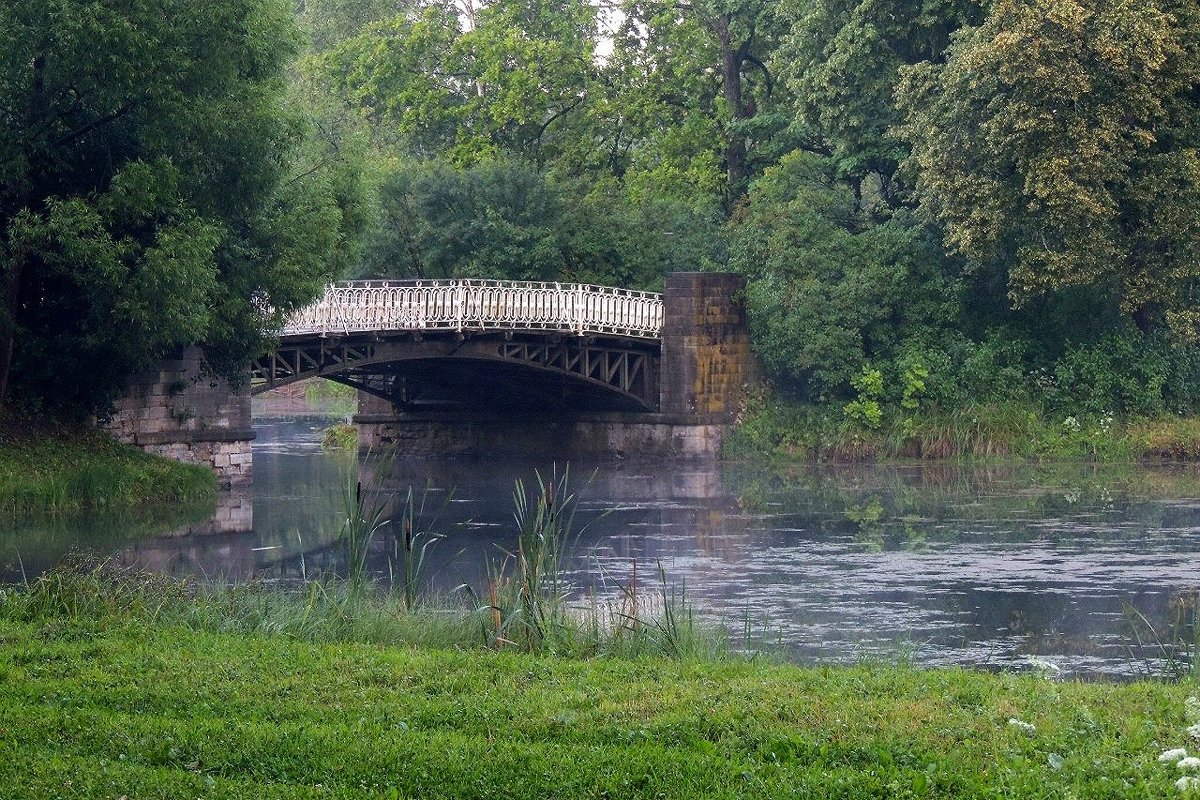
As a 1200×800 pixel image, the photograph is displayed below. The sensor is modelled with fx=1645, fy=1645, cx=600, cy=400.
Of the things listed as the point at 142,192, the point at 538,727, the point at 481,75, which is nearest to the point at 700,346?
the point at 481,75

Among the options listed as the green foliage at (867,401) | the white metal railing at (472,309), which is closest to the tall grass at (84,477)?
the white metal railing at (472,309)

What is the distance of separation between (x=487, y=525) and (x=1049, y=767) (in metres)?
18.8

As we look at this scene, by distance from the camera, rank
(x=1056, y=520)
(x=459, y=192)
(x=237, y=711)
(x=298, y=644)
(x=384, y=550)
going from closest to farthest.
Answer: (x=237, y=711) → (x=298, y=644) → (x=384, y=550) → (x=1056, y=520) → (x=459, y=192)

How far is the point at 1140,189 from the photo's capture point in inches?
1307

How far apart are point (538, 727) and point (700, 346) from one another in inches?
1178

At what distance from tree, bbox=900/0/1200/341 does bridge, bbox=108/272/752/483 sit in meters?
6.60

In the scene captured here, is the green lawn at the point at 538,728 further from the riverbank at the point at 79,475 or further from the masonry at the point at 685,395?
the masonry at the point at 685,395

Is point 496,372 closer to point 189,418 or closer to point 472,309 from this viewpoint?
point 472,309

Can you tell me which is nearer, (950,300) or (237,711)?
(237,711)

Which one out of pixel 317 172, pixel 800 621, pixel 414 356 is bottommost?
pixel 800 621

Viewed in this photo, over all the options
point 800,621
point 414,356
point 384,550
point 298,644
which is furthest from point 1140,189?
point 298,644

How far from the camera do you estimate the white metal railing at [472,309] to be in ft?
109

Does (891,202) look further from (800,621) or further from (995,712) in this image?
(995,712)

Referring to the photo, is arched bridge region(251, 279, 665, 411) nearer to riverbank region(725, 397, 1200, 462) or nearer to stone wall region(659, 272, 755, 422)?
stone wall region(659, 272, 755, 422)
